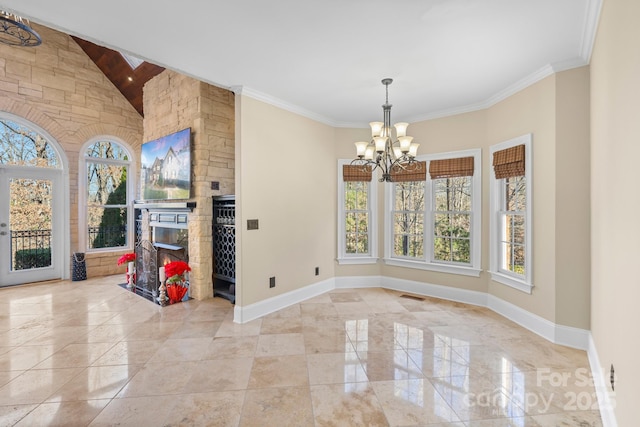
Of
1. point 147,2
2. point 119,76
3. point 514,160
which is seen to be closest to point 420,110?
point 514,160

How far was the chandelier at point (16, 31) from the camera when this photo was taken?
11.5ft

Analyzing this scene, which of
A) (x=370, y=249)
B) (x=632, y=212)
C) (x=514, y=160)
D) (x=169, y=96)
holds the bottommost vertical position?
(x=370, y=249)

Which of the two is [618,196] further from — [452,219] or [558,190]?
[452,219]

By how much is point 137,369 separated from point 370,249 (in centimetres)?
371

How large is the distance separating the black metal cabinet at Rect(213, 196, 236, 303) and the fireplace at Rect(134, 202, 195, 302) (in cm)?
44

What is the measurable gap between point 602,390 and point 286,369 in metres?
2.44

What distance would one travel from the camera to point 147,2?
2.07m

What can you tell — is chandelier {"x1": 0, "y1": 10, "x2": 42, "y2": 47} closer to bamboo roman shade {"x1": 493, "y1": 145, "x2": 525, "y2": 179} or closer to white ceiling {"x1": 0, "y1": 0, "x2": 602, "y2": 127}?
white ceiling {"x1": 0, "y1": 0, "x2": 602, "y2": 127}

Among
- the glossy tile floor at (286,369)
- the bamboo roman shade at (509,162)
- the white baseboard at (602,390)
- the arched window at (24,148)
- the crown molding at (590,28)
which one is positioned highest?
the crown molding at (590,28)

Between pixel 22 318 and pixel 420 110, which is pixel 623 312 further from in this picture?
pixel 22 318

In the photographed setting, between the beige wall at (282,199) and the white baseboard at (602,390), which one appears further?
the beige wall at (282,199)

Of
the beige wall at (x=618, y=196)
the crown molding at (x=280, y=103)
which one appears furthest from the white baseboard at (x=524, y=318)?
the crown molding at (x=280, y=103)

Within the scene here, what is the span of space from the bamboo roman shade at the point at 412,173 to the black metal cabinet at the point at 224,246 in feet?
8.59

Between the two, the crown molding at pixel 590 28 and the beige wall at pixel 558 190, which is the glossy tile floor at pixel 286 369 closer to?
the beige wall at pixel 558 190
